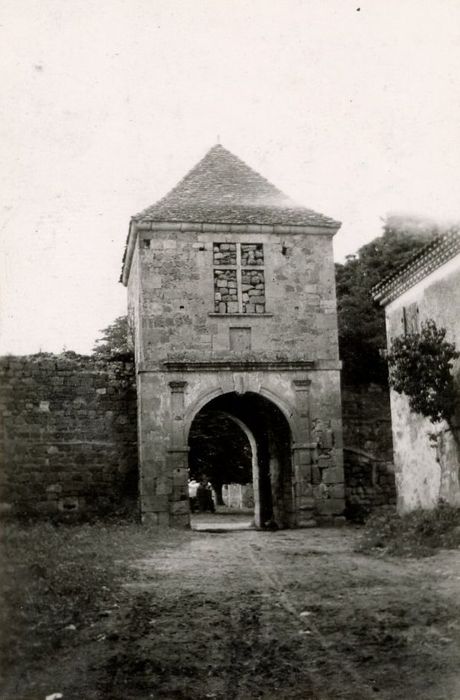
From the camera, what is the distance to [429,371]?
11570 millimetres

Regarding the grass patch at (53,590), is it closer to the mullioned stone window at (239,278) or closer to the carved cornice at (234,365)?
the carved cornice at (234,365)

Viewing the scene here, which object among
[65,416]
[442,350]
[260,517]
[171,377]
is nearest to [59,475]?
[65,416]

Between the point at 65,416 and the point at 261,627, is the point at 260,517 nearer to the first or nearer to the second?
the point at 65,416

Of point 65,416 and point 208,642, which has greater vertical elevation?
point 65,416

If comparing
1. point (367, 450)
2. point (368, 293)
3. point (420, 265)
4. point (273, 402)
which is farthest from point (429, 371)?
point (368, 293)

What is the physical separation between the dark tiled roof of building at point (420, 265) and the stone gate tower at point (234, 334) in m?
1.98

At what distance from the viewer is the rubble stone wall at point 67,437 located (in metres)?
16.0

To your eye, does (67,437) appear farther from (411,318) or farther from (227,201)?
(411,318)

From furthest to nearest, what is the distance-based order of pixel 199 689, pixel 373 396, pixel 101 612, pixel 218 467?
pixel 218 467 → pixel 373 396 → pixel 101 612 → pixel 199 689

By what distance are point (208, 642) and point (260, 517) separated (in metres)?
14.0

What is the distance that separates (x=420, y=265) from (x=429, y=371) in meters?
2.34

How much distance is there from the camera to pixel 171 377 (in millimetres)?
15945

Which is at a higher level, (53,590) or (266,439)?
(266,439)

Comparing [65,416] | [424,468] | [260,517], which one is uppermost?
[65,416]
